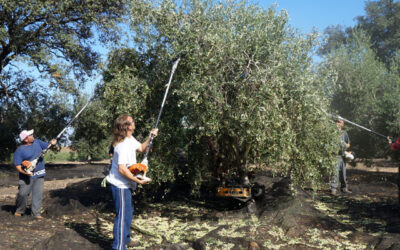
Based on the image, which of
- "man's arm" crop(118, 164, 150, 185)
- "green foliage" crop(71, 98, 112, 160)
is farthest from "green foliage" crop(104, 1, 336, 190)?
"green foliage" crop(71, 98, 112, 160)

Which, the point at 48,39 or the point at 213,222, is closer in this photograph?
the point at 213,222

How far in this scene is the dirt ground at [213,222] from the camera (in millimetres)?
6020

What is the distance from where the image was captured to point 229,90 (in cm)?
711

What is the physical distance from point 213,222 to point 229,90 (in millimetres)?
2772

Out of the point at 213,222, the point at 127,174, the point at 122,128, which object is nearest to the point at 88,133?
the point at 213,222

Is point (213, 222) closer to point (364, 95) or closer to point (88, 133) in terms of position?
point (88, 133)

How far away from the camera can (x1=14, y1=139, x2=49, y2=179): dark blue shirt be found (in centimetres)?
766

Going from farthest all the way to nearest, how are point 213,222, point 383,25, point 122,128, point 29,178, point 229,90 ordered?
point 383,25 → point 29,178 → point 213,222 → point 229,90 → point 122,128

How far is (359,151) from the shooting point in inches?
764

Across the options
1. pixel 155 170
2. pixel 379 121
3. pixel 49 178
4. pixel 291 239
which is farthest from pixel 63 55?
pixel 379 121

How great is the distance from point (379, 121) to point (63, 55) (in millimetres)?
14743

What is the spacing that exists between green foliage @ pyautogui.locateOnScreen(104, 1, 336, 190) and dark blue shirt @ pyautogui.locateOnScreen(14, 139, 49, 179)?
1.79m

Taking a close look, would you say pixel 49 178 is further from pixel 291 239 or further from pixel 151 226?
pixel 291 239

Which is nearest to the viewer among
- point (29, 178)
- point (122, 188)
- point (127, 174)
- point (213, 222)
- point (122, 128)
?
point (127, 174)
